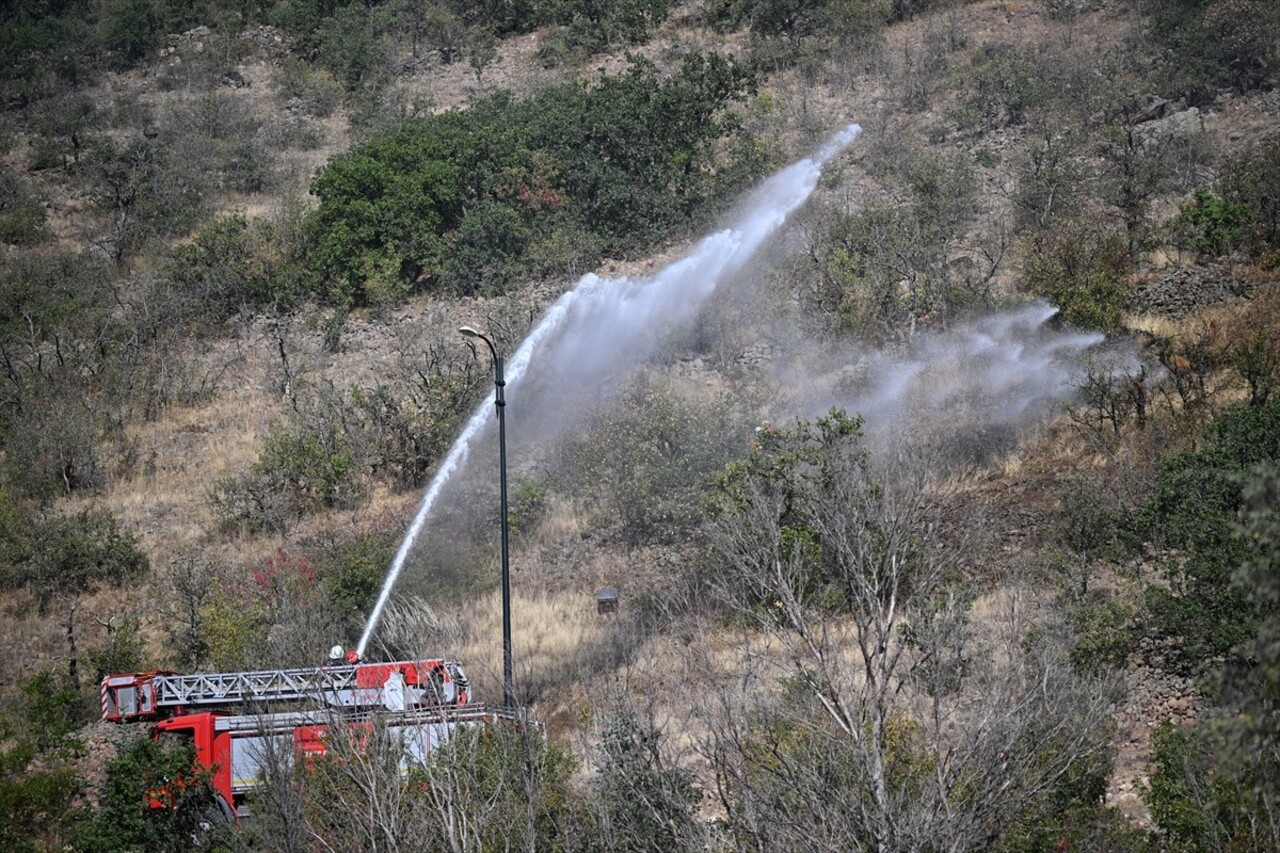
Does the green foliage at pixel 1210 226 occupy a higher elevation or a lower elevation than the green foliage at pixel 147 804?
lower

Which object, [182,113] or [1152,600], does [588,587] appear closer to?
[1152,600]

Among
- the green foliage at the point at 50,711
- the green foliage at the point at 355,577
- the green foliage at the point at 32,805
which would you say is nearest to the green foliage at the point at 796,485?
the green foliage at the point at 355,577

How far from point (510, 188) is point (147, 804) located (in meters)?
29.7

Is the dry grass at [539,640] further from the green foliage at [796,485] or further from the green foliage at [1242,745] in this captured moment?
the green foliage at [1242,745]

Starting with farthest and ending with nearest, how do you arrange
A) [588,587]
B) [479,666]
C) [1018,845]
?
[588,587] → [479,666] → [1018,845]

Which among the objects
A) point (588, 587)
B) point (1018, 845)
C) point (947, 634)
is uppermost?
point (947, 634)

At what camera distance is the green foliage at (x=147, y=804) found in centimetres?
1861

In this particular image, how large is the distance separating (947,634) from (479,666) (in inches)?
424

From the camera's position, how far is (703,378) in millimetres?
37531

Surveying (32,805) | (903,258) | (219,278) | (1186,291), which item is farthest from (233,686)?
(219,278)

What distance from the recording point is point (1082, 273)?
1432 inches

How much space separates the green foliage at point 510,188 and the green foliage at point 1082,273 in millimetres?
11857

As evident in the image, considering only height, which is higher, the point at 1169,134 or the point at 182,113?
the point at 182,113

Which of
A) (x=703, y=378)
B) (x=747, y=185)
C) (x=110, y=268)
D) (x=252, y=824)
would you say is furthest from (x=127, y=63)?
(x=252, y=824)
